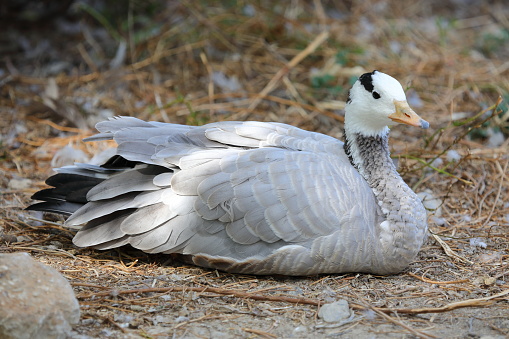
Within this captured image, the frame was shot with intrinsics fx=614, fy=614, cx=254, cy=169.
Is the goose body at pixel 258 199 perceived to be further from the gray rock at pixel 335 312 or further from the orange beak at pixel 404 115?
the gray rock at pixel 335 312

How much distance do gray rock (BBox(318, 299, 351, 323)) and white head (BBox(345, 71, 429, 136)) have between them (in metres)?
1.23

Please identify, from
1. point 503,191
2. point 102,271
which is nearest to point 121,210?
point 102,271

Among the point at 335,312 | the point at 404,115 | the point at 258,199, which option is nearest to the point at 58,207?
the point at 258,199

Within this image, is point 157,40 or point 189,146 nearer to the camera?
point 189,146

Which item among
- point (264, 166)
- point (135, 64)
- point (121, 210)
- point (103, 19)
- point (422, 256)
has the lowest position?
point (422, 256)

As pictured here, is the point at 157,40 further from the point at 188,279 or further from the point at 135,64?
the point at 188,279

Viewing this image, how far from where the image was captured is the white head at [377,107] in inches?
152

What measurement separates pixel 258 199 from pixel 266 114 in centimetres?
262

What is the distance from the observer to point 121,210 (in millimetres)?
3928

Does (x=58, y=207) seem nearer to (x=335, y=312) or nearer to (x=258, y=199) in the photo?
(x=258, y=199)

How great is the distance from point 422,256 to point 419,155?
1.26m

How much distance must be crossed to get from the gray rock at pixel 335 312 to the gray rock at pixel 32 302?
1.26m

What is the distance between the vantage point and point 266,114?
6.19 meters

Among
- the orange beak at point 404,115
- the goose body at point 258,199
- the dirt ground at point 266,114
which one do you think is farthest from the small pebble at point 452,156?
the orange beak at point 404,115
